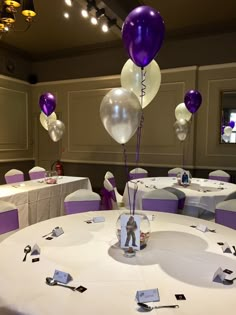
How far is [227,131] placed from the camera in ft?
18.2

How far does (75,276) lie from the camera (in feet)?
4.05

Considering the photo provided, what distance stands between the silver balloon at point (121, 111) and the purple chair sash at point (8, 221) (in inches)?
43.5

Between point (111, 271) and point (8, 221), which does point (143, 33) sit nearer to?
point (111, 271)

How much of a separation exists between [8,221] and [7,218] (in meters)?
0.03

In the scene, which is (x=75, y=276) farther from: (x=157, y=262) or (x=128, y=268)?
(x=157, y=262)

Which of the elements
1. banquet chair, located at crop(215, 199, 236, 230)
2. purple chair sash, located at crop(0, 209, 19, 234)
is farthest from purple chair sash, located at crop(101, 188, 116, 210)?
banquet chair, located at crop(215, 199, 236, 230)

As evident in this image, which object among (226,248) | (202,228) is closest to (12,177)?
(202,228)

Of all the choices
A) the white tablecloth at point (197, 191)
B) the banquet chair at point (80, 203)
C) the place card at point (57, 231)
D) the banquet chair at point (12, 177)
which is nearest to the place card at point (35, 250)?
the place card at point (57, 231)

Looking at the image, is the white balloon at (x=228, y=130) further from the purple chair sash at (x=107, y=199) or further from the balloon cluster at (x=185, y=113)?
the purple chair sash at (x=107, y=199)

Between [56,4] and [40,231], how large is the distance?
13.8 ft

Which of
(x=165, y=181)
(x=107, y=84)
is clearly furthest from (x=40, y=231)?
(x=107, y=84)

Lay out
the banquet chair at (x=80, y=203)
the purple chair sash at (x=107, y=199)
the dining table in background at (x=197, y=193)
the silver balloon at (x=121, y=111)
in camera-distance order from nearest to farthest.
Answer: the silver balloon at (x=121, y=111) < the banquet chair at (x=80, y=203) < the dining table in background at (x=197, y=193) < the purple chair sash at (x=107, y=199)

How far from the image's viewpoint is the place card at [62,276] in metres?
1.17

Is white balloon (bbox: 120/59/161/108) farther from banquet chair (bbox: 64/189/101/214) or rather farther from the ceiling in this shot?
the ceiling
